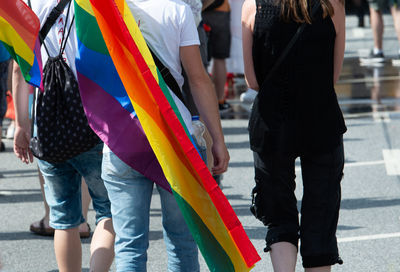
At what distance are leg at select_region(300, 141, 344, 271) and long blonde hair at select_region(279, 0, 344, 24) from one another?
2.13ft

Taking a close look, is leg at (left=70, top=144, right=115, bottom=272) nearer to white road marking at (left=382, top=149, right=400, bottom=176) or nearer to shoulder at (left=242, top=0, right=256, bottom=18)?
shoulder at (left=242, top=0, right=256, bottom=18)

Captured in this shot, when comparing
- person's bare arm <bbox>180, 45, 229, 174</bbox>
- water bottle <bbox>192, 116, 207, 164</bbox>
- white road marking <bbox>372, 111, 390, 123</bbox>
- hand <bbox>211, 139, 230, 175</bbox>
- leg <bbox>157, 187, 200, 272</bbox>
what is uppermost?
person's bare arm <bbox>180, 45, 229, 174</bbox>

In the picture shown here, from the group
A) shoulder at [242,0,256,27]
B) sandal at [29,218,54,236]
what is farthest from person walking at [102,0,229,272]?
sandal at [29,218,54,236]

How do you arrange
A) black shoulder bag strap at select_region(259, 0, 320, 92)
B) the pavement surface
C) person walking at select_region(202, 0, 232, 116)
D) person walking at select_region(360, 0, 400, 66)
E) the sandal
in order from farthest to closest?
1. person walking at select_region(360, 0, 400, 66)
2. person walking at select_region(202, 0, 232, 116)
3. the sandal
4. the pavement surface
5. black shoulder bag strap at select_region(259, 0, 320, 92)

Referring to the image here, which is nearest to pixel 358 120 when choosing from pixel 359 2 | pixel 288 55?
pixel 288 55

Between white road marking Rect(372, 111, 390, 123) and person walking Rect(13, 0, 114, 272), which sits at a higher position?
person walking Rect(13, 0, 114, 272)

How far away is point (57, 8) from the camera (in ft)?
12.7

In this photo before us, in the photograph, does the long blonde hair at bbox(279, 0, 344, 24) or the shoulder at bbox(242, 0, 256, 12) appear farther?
the shoulder at bbox(242, 0, 256, 12)

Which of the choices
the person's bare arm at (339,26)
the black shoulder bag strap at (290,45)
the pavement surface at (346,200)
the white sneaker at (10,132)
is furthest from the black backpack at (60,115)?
the white sneaker at (10,132)

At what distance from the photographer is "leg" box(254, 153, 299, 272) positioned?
407 cm

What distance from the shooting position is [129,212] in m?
3.62

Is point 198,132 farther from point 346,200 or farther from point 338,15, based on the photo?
point 346,200

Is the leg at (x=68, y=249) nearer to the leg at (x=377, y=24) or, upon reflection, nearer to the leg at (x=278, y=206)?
the leg at (x=278, y=206)

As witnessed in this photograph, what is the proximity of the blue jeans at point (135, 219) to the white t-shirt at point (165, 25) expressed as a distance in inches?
19.3
